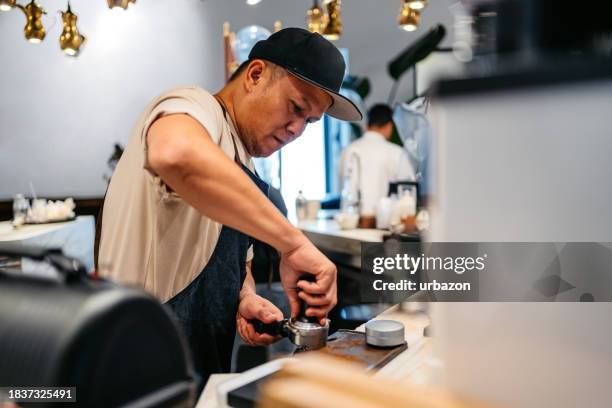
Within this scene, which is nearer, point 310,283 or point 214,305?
point 310,283

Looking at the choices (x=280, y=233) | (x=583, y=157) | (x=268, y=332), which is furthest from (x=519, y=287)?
(x=268, y=332)

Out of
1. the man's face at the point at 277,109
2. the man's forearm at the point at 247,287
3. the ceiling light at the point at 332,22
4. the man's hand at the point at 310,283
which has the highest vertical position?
the ceiling light at the point at 332,22

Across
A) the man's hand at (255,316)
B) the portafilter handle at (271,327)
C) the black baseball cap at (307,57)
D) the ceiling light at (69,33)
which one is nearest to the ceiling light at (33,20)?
the ceiling light at (69,33)

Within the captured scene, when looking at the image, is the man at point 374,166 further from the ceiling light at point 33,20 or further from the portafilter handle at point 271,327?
the ceiling light at point 33,20

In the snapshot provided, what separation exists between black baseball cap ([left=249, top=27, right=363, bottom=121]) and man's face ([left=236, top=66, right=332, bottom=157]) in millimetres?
43

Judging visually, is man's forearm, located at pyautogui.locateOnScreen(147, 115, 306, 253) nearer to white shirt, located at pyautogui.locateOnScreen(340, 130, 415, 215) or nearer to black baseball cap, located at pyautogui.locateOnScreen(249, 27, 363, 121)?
black baseball cap, located at pyautogui.locateOnScreen(249, 27, 363, 121)

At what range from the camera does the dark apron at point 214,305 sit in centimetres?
154

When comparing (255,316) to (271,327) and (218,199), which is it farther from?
(218,199)

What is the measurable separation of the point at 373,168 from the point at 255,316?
276 cm

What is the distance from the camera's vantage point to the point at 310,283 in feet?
3.82

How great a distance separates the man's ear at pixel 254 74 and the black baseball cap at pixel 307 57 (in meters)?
0.02

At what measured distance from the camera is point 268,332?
1.51 m

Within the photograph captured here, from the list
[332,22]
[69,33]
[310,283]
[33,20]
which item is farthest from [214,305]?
[69,33]

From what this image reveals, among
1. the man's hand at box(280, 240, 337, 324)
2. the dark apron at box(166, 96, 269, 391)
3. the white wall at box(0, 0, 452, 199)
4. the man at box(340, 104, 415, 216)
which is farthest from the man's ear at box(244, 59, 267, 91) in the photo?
the white wall at box(0, 0, 452, 199)
